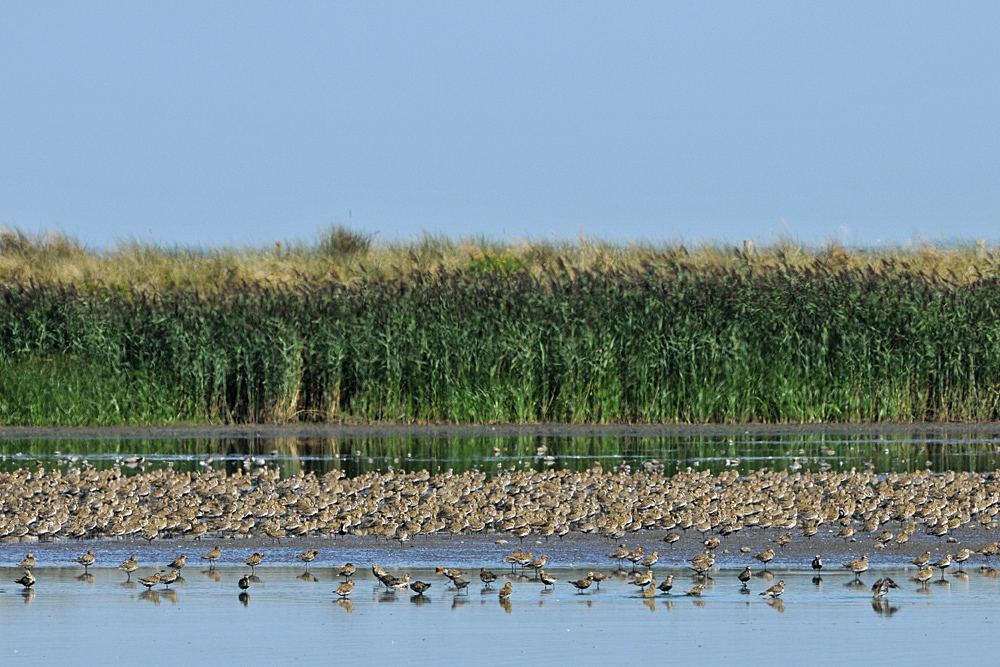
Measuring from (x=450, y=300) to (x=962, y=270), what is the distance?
11.9 metres

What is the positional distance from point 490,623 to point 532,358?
15116 millimetres

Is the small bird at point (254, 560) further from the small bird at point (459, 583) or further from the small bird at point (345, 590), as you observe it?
the small bird at point (459, 583)

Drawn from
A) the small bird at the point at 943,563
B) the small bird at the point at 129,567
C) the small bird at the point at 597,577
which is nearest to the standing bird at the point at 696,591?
the small bird at the point at 597,577

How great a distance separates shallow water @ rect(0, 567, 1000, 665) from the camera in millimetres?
7875

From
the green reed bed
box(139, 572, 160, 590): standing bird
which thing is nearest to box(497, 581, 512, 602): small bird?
box(139, 572, 160, 590): standing bird

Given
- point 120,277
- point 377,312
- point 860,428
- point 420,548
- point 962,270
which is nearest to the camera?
point 420,548

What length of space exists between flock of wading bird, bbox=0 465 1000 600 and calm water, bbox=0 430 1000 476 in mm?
2177

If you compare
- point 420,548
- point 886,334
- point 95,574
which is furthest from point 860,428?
point 95,574

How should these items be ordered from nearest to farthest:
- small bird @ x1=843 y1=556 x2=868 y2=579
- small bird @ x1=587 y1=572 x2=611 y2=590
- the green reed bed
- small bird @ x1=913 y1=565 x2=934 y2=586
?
small bird @ x1=587 y1=572 x2=611 y2=590 → small bird @ x1=913 y1=565 x2=934 y2=586 → small bird @ x1=843 y1=556 x2=868 y2=579 → the green reed bed

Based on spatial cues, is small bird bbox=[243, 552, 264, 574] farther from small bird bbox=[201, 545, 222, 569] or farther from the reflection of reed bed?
the reflection of reed bed

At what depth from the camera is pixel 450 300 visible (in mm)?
24641

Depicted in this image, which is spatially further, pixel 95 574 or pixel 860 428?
pixel 860 428

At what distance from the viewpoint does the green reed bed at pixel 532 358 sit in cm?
2375

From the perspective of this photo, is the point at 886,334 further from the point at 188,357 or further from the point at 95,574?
the point at 95,574
